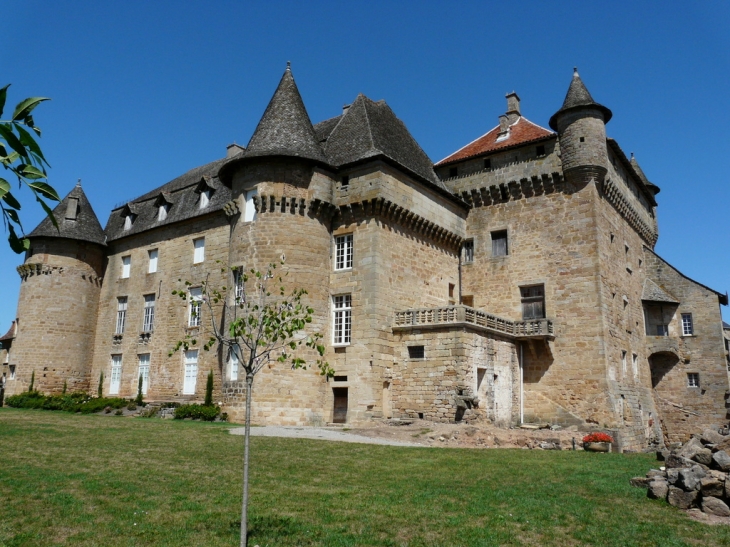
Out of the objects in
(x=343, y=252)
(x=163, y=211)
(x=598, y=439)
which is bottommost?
(x=598, y=439)

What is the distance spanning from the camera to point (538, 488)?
1064 centimetres

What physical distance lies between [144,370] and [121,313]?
4.07 m

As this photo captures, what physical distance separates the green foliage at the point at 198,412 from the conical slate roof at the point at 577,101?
63.6 ft

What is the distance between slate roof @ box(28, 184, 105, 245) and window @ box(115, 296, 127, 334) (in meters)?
3.74

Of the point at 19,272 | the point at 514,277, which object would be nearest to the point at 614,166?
the point at 514,277

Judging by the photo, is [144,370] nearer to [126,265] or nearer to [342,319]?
[126,265]

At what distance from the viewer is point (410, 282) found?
25609 millimetres

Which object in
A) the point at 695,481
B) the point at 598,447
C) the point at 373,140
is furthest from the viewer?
the point at 373,140

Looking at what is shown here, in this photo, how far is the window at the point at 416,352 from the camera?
23.6 m

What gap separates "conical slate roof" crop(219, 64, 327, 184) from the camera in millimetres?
24422

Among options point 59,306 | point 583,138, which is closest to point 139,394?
point 59,306

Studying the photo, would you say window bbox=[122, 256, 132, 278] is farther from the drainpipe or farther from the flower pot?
the flower pot

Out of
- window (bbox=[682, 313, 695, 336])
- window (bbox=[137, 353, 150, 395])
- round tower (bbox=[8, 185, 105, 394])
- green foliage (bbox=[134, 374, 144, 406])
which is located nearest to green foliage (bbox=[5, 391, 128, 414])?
green foliage (bbox=[134, 374, 144, 406])

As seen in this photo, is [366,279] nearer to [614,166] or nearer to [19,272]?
[614,166]
